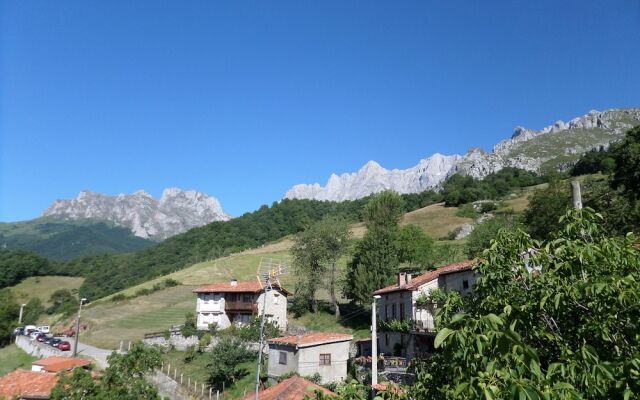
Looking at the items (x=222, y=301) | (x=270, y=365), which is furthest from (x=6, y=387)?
(x=222, y=301)

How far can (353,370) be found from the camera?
36438 millimetres

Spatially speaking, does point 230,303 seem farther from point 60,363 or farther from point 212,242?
point 212,242

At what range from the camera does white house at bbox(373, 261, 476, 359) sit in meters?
36.7

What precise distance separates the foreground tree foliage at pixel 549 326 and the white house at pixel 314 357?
29252 mm

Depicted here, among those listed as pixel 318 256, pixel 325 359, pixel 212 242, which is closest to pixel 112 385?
pixel 325 359

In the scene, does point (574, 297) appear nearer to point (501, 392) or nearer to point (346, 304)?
point (501, 392)

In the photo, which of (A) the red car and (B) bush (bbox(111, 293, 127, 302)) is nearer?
(A) the red car

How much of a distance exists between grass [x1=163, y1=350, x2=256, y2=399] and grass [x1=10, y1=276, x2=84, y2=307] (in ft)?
338

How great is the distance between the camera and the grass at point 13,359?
202ft

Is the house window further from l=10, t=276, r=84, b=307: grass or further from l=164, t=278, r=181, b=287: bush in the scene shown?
l=10, t=276, r=84, b=307: grass

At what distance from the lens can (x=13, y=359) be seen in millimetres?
67000

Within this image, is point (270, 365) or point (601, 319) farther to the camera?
point (270, 365)

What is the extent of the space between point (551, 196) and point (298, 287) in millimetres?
36295

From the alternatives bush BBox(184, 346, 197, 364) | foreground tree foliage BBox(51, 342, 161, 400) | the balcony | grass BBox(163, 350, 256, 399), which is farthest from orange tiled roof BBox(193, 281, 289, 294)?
foreground tree foliage BBox(51, 342, 161, 400)
